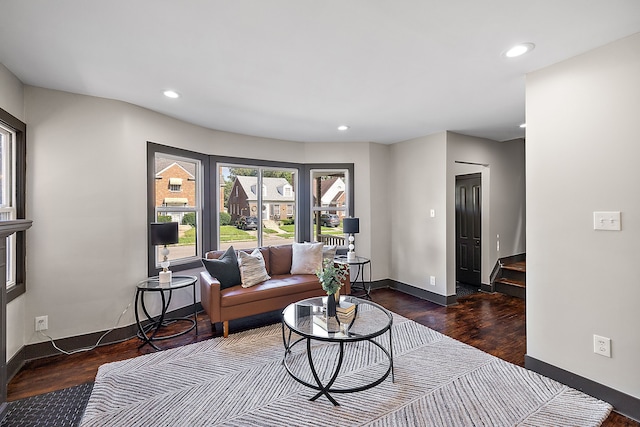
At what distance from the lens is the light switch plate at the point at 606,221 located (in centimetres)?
203

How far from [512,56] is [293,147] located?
3.32 metres

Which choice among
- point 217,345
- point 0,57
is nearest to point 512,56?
point 217,345

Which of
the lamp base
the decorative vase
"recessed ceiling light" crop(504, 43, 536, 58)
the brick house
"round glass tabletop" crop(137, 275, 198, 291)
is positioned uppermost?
"recessed ceiling light" crop(504, 43, 536, 58)

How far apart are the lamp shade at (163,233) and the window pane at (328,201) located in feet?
7.83

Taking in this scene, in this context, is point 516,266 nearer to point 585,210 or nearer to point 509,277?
point 509,277

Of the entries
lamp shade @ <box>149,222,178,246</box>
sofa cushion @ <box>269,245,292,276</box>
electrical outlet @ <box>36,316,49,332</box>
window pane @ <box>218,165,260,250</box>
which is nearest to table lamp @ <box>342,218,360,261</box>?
sofa cushion @ <box>269,245,292,276</box>

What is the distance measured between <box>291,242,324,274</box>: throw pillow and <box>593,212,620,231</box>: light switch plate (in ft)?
9.11

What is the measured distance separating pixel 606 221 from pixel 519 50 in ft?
4.42

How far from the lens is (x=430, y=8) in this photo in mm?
1663

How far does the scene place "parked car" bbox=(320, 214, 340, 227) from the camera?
5.14m

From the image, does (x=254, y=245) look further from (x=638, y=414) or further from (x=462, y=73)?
(x=638, y=414)

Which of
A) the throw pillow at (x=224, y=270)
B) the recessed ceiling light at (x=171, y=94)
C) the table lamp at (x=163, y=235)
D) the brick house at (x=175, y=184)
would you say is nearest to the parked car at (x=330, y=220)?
the throw pillow at (x=224, y=270)

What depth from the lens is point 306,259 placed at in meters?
3.99

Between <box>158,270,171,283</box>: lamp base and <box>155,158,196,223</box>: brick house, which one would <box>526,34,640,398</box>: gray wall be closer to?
<box>158,270,171,283</box>: lamp base
